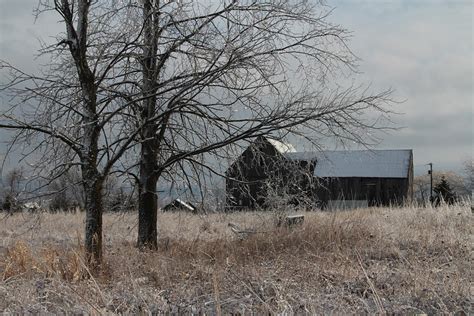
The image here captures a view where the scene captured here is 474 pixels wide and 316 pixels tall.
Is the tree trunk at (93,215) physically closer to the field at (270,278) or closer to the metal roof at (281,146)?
the field at (270,278)

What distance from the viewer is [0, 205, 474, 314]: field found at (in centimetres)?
392

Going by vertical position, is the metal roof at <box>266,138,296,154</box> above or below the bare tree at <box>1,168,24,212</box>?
above

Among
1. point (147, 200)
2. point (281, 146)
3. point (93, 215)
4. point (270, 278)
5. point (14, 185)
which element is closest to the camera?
point (270, 278)

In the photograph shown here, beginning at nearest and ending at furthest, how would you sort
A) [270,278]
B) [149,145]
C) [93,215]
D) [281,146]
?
[270,278] < [93,215] < [281,146] < [149,145]

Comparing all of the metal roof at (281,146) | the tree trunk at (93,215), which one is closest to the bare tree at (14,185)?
the tree trunk at (93,215)

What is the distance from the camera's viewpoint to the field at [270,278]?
12.9ft

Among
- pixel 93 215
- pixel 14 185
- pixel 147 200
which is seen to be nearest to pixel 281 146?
pixel 147 200

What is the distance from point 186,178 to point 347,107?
3274mm

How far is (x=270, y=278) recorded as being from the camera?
478 cm

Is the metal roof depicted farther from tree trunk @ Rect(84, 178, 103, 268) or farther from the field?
tree trunk @ Rect(84, 178, 103, 268)

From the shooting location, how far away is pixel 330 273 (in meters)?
5.43

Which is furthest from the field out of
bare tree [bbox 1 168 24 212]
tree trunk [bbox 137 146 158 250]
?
tree trunk [bbox 137 146 158 250]

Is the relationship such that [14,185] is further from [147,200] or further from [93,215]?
[147,200]

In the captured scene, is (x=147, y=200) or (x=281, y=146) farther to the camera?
(x=147, y=200)
